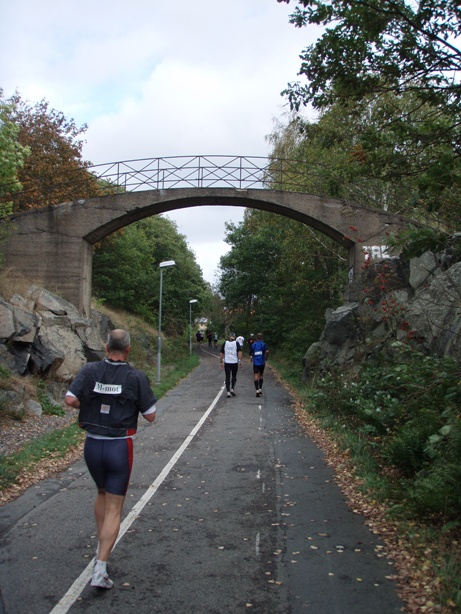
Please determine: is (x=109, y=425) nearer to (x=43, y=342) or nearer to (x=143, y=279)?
(x=43, y=342)

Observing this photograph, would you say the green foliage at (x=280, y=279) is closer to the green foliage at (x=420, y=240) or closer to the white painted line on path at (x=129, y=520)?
the white painted line on path at (x=129, y=520)

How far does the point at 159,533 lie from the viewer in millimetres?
5695

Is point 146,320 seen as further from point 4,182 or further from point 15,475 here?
point 15,475

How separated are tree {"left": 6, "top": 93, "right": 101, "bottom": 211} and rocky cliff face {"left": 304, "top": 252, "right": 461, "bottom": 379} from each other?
12.4 meters

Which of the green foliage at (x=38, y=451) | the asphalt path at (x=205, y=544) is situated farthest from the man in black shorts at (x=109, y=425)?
the green foliage at (x=38, y=451)

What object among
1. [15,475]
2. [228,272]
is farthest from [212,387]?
[228,272]

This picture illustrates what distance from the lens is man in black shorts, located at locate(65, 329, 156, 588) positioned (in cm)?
448

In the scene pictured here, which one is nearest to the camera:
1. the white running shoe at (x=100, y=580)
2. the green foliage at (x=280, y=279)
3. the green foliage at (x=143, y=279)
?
the white running shoe at (x=100, y=580)

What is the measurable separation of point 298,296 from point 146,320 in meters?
12.3

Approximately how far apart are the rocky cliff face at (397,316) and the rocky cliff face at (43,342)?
A: 719cm

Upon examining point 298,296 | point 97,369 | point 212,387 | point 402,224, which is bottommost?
point 212,387

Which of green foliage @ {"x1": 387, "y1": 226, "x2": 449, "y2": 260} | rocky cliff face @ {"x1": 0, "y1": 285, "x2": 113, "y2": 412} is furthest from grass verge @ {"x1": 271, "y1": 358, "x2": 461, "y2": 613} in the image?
rocky cliff face @ {"x1": 0, "y1": 285, "x2": 113, "y2": 412}

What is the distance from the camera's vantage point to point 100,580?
4.32 metres

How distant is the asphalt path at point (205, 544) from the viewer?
4238mm
